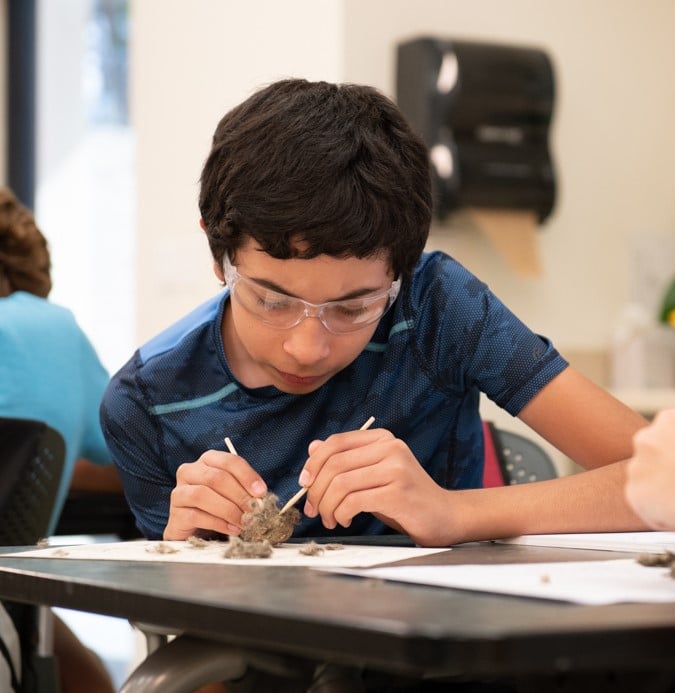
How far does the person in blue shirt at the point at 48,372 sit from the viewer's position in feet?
6.84

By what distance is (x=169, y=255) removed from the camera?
352 centimetres

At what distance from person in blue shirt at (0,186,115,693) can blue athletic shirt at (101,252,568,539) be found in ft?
1.27

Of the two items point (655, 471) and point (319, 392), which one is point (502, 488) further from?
point (655, 471)

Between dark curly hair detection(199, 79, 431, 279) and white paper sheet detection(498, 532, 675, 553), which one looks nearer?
white paper sheet detection(498, 532, 675, 553)

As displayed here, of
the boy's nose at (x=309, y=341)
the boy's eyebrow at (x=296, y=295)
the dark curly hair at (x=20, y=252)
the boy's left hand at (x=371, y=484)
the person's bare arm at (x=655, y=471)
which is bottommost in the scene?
the dark curly hair at (x=20, y=252)

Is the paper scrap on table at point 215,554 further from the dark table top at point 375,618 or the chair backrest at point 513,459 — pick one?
the chair backrest at point 513,459

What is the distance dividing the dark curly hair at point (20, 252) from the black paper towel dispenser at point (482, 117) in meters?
1.15

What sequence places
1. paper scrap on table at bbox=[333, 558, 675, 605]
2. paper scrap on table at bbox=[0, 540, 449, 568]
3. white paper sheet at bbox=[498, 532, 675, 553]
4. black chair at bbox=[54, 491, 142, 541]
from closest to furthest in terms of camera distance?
paper scrap on table at bbox=[333, 558, 675, 605] < paper scrap on table at bbox=[0, 540, 449, 568] < white paper sheet at bbox=[498, 532, 675, 553] < black chair at bbox=[54, 491, 142, 541]

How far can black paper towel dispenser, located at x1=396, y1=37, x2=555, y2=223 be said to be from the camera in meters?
3.14

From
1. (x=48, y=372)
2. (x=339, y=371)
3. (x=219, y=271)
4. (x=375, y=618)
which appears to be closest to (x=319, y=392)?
(x=339, y=371)

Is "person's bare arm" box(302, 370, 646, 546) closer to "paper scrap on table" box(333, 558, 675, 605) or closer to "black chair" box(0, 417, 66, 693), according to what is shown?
"paper scrap on table" box(333, 558, 675, 605)

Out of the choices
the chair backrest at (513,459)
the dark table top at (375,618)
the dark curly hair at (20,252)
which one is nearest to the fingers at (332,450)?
the dark table top at (375,618)

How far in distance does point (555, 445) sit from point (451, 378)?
16cm

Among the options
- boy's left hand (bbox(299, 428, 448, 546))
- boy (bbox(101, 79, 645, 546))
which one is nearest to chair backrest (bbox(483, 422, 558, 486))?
boy (bbox(101, 79, 645, 546))
